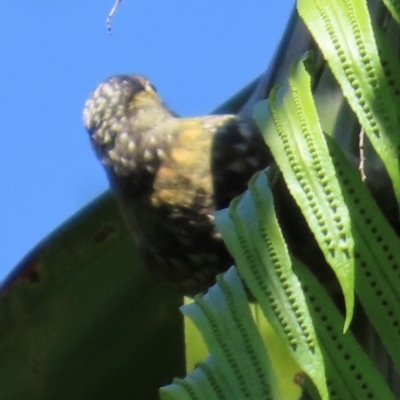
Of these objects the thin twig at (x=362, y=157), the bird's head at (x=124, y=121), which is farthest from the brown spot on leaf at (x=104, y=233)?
the thin twig at (x=362, y=157)

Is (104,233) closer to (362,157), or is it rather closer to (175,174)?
(175,174)

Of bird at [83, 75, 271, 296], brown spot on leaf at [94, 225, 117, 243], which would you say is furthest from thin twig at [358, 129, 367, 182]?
brown spot on leaf at [94, 225, 117, 243]

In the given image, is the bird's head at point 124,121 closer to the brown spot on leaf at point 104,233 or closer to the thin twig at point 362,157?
the brown spot on leaf at point 104,233

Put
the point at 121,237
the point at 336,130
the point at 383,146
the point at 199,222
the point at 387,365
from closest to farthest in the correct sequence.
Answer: the point at 383,146 → the point at 387,365 → the point at 336,130 → the point at 199,222 → the point at 121,237

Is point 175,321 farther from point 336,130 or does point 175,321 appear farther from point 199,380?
point 199,380

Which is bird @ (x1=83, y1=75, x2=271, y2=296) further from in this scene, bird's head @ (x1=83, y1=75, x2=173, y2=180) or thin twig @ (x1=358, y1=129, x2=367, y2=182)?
thin twig @ (x1=358, y1=129, x2=367, y2=182)

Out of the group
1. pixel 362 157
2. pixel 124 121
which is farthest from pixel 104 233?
pixel 362 157

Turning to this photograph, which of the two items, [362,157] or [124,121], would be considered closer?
[362,157]

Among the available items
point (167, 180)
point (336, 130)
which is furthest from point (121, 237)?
point (336, 130)
